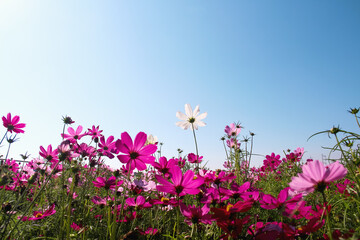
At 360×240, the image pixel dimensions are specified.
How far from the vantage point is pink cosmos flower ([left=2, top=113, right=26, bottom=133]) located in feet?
5.97

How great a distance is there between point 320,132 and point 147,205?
1.00 meters

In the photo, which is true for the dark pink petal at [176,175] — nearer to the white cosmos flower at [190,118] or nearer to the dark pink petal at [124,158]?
the dark pink petal at [124,158]

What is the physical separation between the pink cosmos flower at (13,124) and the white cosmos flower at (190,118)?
1.47m

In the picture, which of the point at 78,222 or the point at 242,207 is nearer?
the point at 242,207

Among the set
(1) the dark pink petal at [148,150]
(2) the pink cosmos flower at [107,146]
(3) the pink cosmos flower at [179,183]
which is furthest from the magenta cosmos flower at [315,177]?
(2) the pink cosmos flower at [107,146]

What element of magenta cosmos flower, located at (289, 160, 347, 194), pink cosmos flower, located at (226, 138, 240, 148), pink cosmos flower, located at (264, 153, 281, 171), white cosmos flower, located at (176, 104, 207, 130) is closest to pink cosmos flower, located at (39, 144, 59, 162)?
white cosmos flower, located at (176, 104, 207, 130)

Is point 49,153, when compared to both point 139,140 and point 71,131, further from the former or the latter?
point 139,140

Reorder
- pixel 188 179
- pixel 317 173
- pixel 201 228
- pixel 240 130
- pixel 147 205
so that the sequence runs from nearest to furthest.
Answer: pixel 317 173, pixel 188 179, pixel 201 228, pixel 147 205, pixel 240 130

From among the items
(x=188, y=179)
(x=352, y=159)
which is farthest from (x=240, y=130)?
(x=188, y=179)

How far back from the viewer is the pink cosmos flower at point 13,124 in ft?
5.97

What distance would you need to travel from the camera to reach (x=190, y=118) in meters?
1.67

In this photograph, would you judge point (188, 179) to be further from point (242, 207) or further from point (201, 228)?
point (201, 228)

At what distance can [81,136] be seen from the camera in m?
1.68

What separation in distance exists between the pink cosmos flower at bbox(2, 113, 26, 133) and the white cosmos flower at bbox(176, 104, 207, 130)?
4.82 ft
